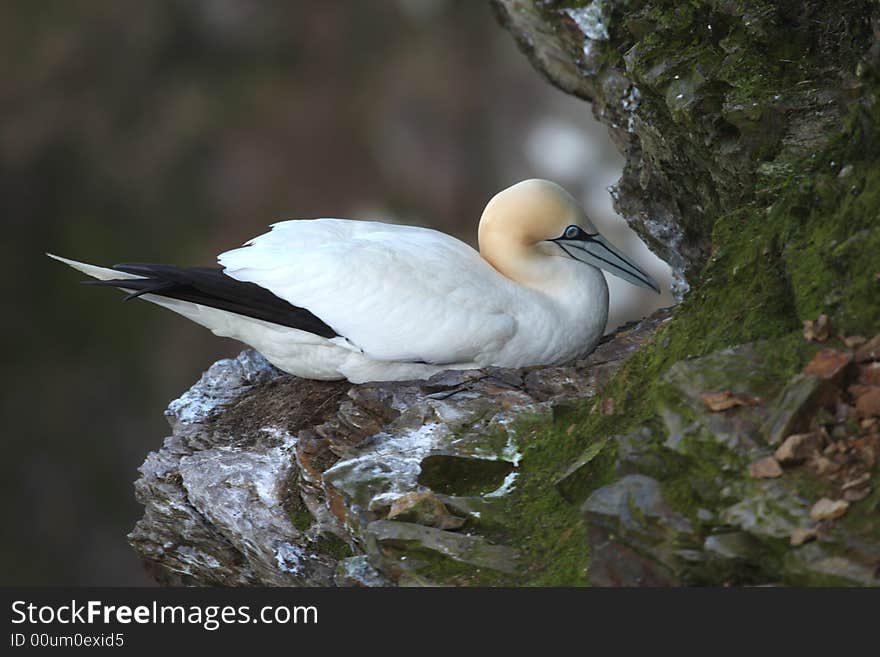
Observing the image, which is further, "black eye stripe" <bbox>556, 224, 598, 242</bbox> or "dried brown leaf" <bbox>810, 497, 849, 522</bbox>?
"black eye stripe" <bbox>556, 224, 598, 242</bbox>

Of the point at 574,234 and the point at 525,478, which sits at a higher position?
the point at 574,234

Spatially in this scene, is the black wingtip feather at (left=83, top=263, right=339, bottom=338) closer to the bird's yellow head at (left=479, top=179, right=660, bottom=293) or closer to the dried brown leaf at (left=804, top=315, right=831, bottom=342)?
the bird's yellow head at (left=479, top=179, right=660, bottom=293)

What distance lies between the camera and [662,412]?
3.61m

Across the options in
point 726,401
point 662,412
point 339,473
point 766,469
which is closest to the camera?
point 766,469

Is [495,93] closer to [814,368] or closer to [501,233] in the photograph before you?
[501,233]

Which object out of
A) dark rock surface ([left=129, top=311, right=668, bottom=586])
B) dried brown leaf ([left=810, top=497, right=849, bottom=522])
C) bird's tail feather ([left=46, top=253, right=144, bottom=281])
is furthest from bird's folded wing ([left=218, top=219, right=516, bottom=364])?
dried brown leaf ([left=810, top=497, right=849, bottom=522])

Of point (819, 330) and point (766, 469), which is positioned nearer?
point (766, 469)

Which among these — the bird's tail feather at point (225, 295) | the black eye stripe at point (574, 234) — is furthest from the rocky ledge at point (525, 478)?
the black eye stripe at point (574, 234)

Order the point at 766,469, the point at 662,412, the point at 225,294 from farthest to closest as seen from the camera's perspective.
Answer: the point at 225,294 → the point at 662,412 → the point at 766,469

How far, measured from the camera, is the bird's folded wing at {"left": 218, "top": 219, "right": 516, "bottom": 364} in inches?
219

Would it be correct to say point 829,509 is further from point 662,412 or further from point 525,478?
point 525,478

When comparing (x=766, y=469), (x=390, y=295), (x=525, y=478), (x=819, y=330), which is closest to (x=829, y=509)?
(x=766, y=469)

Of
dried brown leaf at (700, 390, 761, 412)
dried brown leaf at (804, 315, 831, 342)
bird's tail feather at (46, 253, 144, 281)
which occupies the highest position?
bird's tail feather at (46, 253, 144, 281)

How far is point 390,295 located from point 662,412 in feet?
7.11
